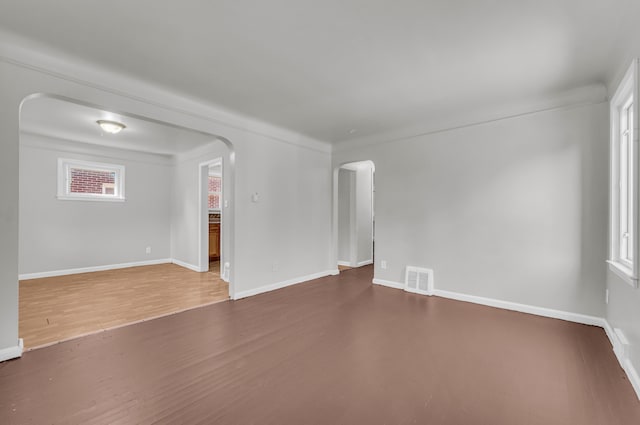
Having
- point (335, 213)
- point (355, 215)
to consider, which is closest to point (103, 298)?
point (335, 213)

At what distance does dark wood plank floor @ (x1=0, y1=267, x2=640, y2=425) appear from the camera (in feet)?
5.49

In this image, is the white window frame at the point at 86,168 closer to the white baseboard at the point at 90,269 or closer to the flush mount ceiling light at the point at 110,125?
the white baseboard at the point at 90,269

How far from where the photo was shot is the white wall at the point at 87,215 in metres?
4.95

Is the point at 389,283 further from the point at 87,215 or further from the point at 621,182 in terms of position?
the point at 87,215

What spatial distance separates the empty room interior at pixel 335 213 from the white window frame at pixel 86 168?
7 cm

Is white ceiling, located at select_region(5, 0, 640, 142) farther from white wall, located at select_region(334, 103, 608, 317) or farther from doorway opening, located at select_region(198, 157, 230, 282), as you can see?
doorway opening, located at select_region(198, 157, 230, 282)

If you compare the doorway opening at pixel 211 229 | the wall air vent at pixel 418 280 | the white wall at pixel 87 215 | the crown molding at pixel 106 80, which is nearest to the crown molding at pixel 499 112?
the wall air vent at pixel 418 280

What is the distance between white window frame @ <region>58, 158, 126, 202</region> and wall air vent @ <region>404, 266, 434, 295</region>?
235 inches

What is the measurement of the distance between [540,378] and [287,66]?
325 centimetres

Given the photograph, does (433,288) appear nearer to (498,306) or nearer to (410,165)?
(498,306)

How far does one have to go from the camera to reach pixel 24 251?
486cm

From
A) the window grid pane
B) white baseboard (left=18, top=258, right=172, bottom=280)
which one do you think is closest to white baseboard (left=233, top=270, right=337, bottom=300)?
white baseboard (left=18, top=258, right=172, bottom=280)

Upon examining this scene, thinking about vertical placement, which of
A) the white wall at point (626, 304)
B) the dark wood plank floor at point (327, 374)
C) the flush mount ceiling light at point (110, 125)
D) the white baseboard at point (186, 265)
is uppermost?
the flush mount ceiling light at point (110, 125)

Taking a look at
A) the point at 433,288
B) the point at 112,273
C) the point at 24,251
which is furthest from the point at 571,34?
the point at 24,251
